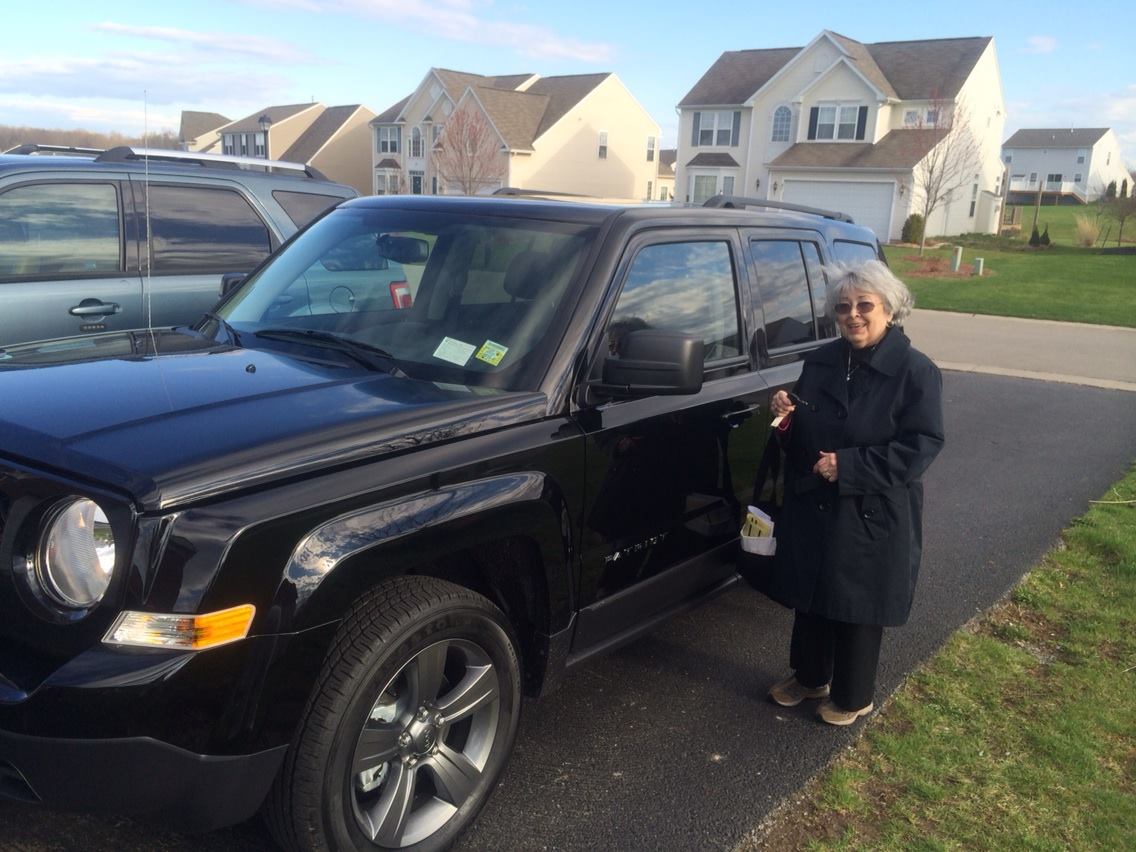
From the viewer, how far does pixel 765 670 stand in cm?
418

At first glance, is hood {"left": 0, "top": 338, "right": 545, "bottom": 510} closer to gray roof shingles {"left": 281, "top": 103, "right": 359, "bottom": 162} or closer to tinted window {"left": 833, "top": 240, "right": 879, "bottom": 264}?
tinted window {"left": 833, "top": 240, "right": 879, "bottom": 264}

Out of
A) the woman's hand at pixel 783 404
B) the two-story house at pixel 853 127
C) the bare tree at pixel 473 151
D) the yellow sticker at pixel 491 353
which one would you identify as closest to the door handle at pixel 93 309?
the yellow sticker at pixel 491 353

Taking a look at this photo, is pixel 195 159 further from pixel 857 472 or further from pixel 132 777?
pixel 132 777

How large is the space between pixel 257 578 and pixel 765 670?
8.54ft

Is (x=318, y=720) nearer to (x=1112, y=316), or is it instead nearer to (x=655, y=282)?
(x=655, y=282)

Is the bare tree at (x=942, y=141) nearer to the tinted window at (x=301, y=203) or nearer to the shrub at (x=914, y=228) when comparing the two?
the shrub at (x=914, y=228)

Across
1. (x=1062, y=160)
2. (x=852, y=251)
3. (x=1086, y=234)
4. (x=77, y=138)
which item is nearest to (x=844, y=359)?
(x=852, y=251)

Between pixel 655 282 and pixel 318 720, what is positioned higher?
pixel 655 282

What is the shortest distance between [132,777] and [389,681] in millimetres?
632

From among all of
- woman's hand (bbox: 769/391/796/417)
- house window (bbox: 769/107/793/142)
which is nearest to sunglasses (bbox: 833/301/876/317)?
woman's hand (bbox: 769/391/796/417)

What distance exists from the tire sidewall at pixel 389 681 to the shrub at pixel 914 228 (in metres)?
37.5

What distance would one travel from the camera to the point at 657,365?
3.04m

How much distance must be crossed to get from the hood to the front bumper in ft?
1.83

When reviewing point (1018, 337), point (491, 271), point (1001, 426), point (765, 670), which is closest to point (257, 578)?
point (491, 271)
